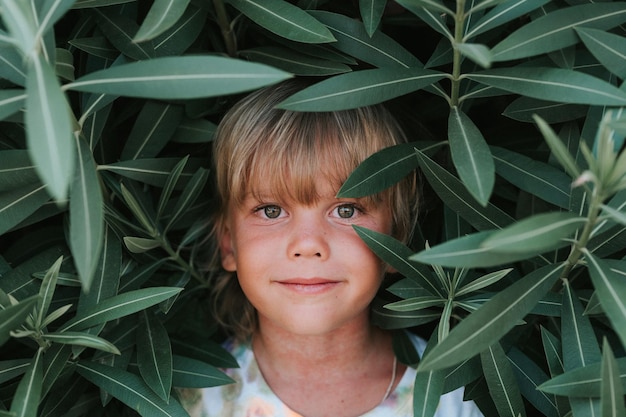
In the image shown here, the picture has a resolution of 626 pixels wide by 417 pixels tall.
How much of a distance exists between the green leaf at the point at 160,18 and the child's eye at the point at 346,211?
1.76 ft

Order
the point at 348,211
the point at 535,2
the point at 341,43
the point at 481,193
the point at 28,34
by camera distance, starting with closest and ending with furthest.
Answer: the point at 28,34 < the point at 481,193 < the point at 535,2 < the point at 341,43 < the point at 348,211

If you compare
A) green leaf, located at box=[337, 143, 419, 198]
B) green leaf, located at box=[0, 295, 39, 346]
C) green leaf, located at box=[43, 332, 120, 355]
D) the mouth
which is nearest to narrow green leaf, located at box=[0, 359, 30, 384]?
green leaf, located at box=[43, 332, 120, 355]

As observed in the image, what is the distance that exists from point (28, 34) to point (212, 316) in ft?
3.47

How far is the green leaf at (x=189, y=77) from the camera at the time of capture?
39.2 inches

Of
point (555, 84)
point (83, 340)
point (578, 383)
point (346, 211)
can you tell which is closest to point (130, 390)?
point (83, 340)

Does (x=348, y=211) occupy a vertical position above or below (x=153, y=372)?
above

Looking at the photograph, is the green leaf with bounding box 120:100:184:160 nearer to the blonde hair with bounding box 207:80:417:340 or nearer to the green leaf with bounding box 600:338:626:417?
the blonde hair with bounding box 207:80:417:340

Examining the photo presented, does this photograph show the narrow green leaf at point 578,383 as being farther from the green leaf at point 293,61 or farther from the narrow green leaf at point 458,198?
the green leaf at point 293,61

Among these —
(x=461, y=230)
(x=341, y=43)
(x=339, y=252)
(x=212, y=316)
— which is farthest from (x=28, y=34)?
(x=212, y=316)

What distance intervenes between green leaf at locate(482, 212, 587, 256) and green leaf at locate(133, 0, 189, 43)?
1.72 ft

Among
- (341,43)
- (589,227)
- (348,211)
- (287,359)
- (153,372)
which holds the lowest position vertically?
(153,372)

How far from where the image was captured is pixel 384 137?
1.52m

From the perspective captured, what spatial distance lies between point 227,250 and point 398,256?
1.60ft

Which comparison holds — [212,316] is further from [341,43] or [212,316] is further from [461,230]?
[341,43]
